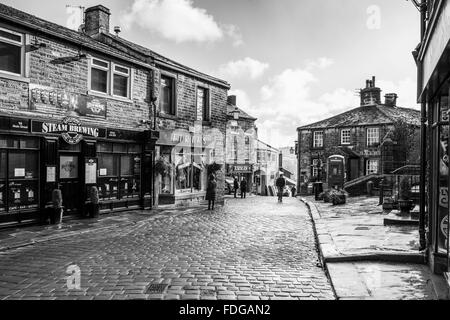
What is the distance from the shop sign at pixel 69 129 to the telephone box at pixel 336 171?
18.8 metres

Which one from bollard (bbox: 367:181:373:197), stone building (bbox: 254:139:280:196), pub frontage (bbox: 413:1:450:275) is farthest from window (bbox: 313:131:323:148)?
pub frontage (bbox: 413:1:450:275)

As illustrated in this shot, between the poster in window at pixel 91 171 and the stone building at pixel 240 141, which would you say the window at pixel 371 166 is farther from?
the poster in window at pixel 91 171

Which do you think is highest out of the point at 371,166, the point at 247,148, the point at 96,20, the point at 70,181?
the point at 96,20

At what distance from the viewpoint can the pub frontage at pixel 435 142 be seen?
202 inches

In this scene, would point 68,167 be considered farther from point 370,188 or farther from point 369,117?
point 369,117

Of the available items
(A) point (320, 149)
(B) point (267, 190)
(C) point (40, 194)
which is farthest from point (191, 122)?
(B) point (267, 190)

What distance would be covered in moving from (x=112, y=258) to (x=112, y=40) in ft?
43.9

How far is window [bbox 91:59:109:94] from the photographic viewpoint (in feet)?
46.8

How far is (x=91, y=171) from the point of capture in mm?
13828

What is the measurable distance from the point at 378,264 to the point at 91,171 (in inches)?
412

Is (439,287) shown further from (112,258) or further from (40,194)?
(40,194)

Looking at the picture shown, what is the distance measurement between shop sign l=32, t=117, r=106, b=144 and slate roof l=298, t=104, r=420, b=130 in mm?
28681

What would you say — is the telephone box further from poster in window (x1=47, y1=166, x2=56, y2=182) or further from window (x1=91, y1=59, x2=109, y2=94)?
poster in window (x1=47, y1=166, x2=56, y2=182)

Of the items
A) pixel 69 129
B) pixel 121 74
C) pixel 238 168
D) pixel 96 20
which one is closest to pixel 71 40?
pixel 121 74
